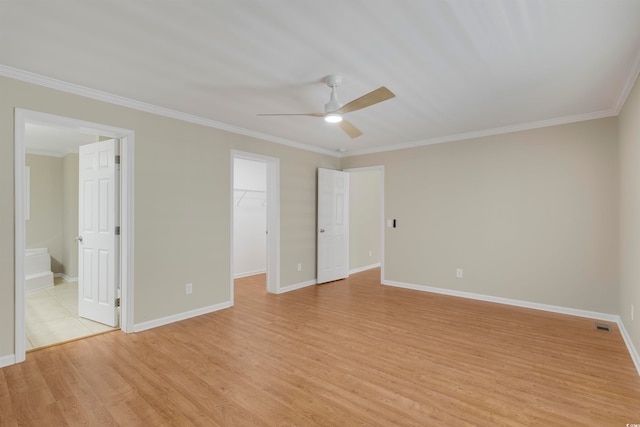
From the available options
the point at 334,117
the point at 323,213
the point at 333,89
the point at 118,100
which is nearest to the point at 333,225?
the point at 323,213

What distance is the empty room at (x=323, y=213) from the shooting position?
6.68 feet

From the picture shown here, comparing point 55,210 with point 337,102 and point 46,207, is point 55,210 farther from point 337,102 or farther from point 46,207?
point 337,102

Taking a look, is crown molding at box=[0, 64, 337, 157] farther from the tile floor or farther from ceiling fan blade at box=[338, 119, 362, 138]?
the tile floor

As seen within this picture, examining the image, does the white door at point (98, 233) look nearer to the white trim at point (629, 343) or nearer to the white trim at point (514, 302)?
the white trim at point (514, 302)

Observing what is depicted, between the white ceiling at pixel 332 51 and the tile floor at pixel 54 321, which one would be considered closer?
the white ceiling at pixel 332 51

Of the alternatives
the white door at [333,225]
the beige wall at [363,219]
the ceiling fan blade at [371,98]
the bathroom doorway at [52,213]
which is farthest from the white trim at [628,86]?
the bathroom doorway at [52,213]

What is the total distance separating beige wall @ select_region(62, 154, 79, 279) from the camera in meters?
5.75

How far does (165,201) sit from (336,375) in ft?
8.78

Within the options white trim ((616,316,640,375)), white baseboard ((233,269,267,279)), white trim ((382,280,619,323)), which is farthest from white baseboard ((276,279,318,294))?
white trim ((616,316,640,375))

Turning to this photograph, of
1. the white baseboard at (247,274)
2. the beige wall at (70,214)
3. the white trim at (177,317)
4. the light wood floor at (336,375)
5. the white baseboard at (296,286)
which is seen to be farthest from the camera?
the white baseboard at (247,274)

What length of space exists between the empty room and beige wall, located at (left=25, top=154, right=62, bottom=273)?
71 millimetres

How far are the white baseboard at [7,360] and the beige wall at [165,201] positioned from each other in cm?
4

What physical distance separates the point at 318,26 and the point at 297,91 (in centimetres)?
104

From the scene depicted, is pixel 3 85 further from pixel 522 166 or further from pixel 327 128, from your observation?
pixel 522 166
